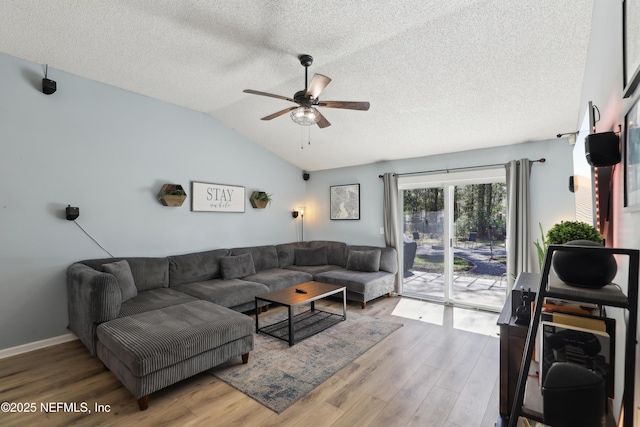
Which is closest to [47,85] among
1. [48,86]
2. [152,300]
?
[48,86]

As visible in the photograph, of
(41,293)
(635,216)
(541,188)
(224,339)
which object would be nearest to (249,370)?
(224,339)

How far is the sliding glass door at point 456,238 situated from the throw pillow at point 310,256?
60.5 inches

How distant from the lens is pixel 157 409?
2.19 m

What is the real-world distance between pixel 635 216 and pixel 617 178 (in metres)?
0.43

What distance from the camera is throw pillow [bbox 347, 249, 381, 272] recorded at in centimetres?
499

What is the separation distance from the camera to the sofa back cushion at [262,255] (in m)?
5.01

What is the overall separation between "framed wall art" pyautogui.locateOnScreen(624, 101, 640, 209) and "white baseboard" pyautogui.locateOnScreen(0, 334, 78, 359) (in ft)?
15.6

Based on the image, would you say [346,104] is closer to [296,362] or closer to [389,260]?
[296,362]

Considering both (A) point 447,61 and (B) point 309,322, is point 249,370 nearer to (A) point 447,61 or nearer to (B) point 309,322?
(B) point 309,322

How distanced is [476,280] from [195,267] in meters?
4.21

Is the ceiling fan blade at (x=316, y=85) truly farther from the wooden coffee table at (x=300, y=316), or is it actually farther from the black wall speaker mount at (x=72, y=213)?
the black wall speaker mount at (x=72, y=213)

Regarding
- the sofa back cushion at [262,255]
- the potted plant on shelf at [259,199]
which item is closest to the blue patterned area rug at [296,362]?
the sofa back cushion at [262,255]

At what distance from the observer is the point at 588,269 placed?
1055 mm

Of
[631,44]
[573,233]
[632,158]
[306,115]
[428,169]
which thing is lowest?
[573,233]
